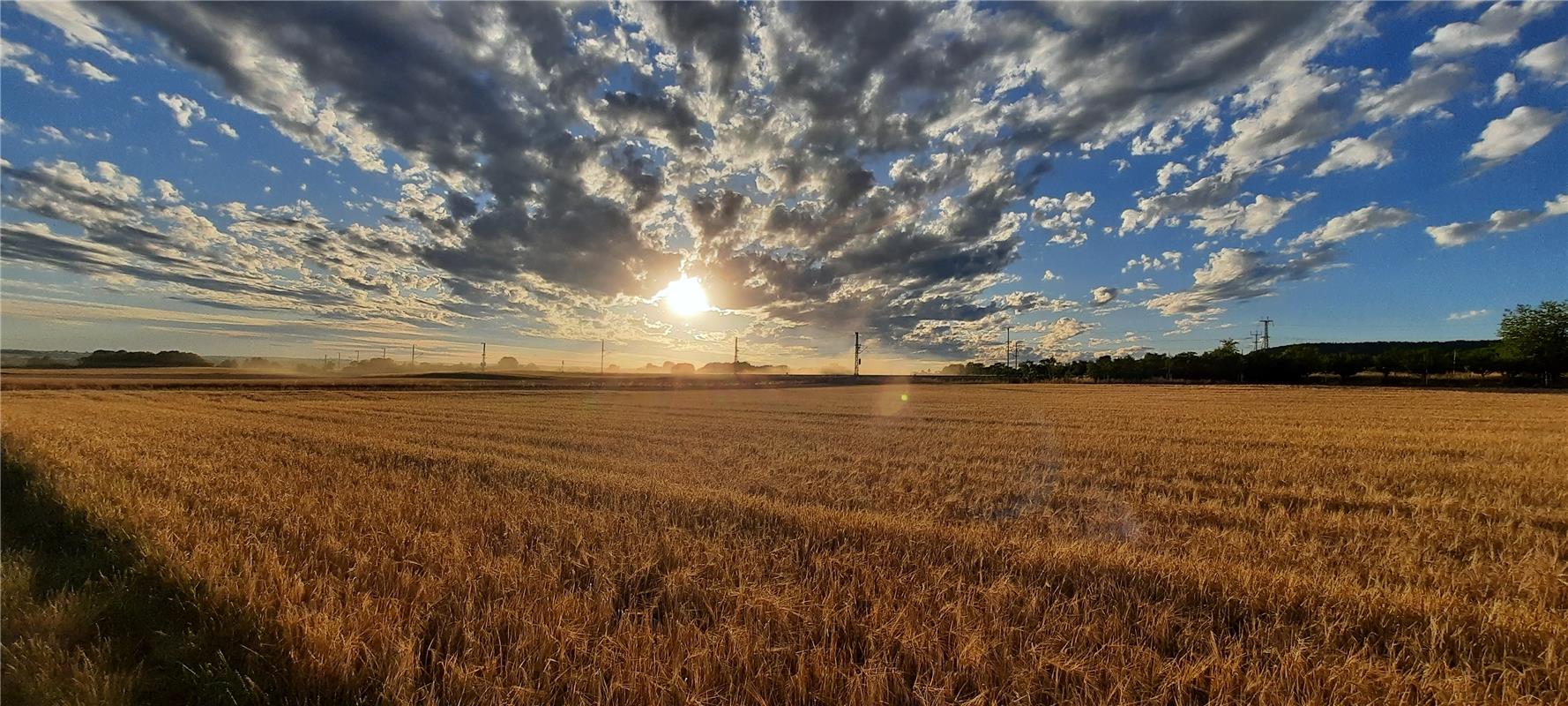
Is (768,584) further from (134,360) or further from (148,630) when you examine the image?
(134,360)

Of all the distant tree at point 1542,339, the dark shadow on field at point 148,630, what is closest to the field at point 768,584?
the dark shadow on field at point 148,630

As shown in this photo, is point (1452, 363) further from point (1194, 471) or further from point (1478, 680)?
point (1478, 680)

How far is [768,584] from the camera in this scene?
14.0 ft

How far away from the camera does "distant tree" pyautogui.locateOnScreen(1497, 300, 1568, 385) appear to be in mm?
74562

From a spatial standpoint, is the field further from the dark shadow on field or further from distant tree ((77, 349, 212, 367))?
distant tree ((77, 349, 212, 367))

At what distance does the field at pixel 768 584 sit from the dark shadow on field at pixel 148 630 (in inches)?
0.9

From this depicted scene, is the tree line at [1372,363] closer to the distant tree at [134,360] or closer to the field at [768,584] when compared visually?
the field at [768,584]

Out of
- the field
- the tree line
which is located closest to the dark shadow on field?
the field

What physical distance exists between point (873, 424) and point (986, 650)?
63.1ft

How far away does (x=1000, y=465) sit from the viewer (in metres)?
11.4

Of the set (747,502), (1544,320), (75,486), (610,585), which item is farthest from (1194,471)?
(1544,320)

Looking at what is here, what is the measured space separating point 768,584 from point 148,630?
13.4ft

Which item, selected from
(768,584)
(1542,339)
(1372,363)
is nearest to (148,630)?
(768,584)

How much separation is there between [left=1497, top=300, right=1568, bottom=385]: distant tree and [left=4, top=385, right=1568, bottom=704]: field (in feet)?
357
